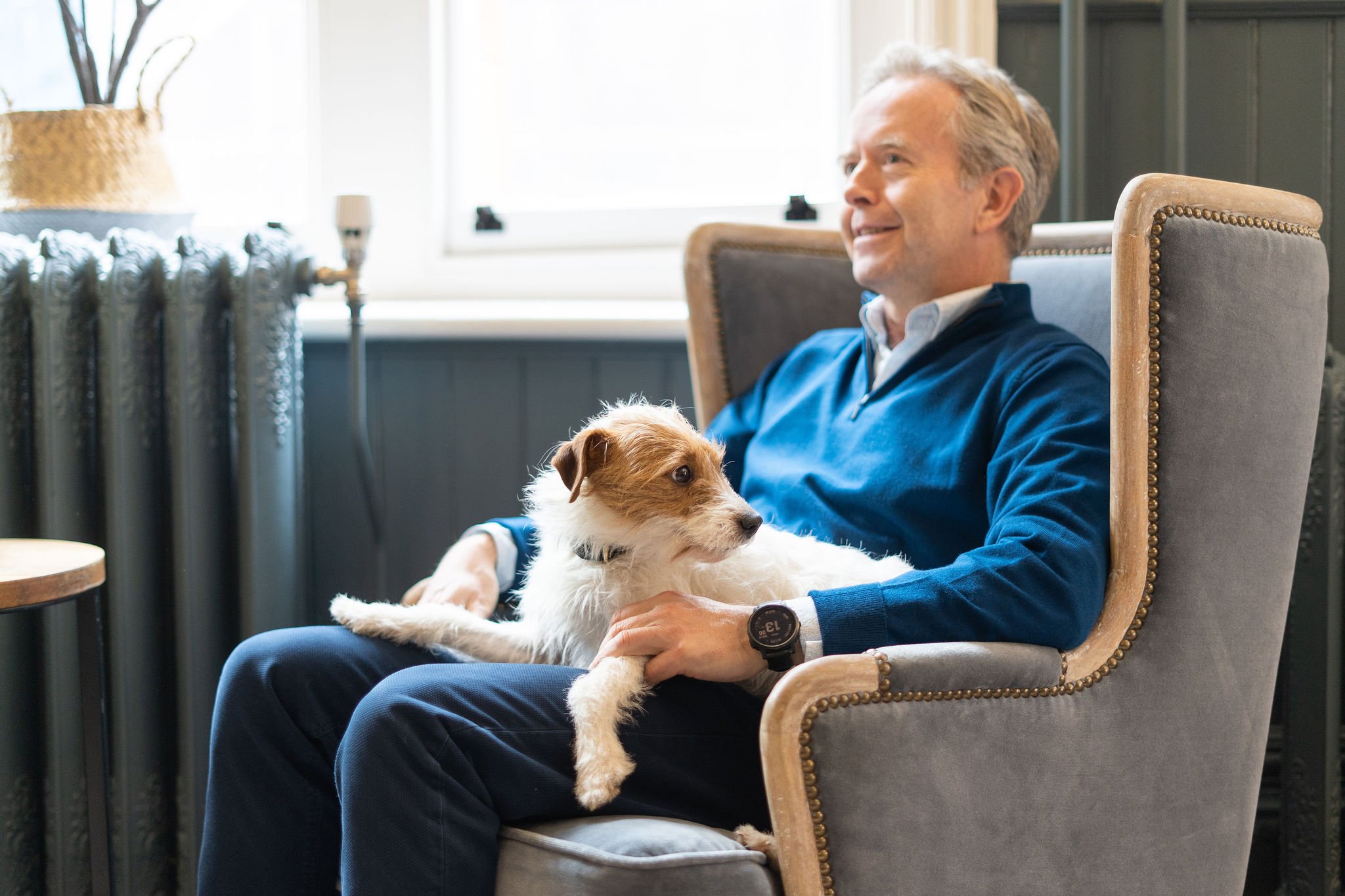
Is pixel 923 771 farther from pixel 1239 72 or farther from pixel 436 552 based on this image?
pixel 1239 72

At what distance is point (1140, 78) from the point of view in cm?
195

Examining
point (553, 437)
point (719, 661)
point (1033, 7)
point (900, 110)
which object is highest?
point (1033, 7)

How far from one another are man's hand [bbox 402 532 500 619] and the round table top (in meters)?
0.40

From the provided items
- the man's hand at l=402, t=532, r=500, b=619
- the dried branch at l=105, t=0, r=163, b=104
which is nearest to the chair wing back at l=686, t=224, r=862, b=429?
the man's hand at l=402, t=532, r=500, b=619

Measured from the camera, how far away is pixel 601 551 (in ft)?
4.10

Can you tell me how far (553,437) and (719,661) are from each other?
110 centimetres

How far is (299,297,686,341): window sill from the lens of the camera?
205 centimetres

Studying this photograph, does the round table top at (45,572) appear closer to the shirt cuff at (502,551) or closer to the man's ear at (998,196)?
the shirt cuff at (502,551)

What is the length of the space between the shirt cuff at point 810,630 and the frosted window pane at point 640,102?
1.38 meters

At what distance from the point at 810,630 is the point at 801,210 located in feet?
4.38

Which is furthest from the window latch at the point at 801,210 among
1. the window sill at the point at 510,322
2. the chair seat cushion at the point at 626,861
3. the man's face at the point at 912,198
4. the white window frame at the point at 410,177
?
the chair seat cushion at the point at 626,861

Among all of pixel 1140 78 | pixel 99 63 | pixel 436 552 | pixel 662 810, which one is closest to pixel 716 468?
pixel 662 810

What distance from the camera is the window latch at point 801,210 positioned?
7.39ft

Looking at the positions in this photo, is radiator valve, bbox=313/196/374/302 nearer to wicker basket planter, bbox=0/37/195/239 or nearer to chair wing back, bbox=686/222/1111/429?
wicker basket planter, bbox=0/37/195/239
